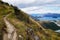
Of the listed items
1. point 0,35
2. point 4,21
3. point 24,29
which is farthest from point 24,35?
point 0,35

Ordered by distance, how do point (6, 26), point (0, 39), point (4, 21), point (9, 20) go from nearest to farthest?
1. point (0, 39)
2. point (6, 26)
3. point (4, 21)
4. point (9, 20)

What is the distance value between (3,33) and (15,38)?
11.9ft

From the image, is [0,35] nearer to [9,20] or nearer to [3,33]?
[3,33]

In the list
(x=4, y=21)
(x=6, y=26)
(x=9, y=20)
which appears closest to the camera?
(x=6, y=26)

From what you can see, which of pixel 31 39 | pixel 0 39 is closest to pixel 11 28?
pixel 0 39

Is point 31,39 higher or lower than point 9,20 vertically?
lower

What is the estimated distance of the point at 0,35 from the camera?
157ft

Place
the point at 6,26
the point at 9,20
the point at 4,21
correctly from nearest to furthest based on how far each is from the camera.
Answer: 1. the point at 6,26
2. the point at 4,21
3. the point at 9,20

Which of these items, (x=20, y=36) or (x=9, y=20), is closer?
(x=20, y=36)

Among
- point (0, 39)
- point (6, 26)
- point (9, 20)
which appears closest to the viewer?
point (0, 39)

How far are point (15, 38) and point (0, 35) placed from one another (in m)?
4.25

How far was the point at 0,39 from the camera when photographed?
47.6 metres

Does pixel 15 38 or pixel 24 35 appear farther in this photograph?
pixel 24 35

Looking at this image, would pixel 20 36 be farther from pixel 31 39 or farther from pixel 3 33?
pixel 31 39
